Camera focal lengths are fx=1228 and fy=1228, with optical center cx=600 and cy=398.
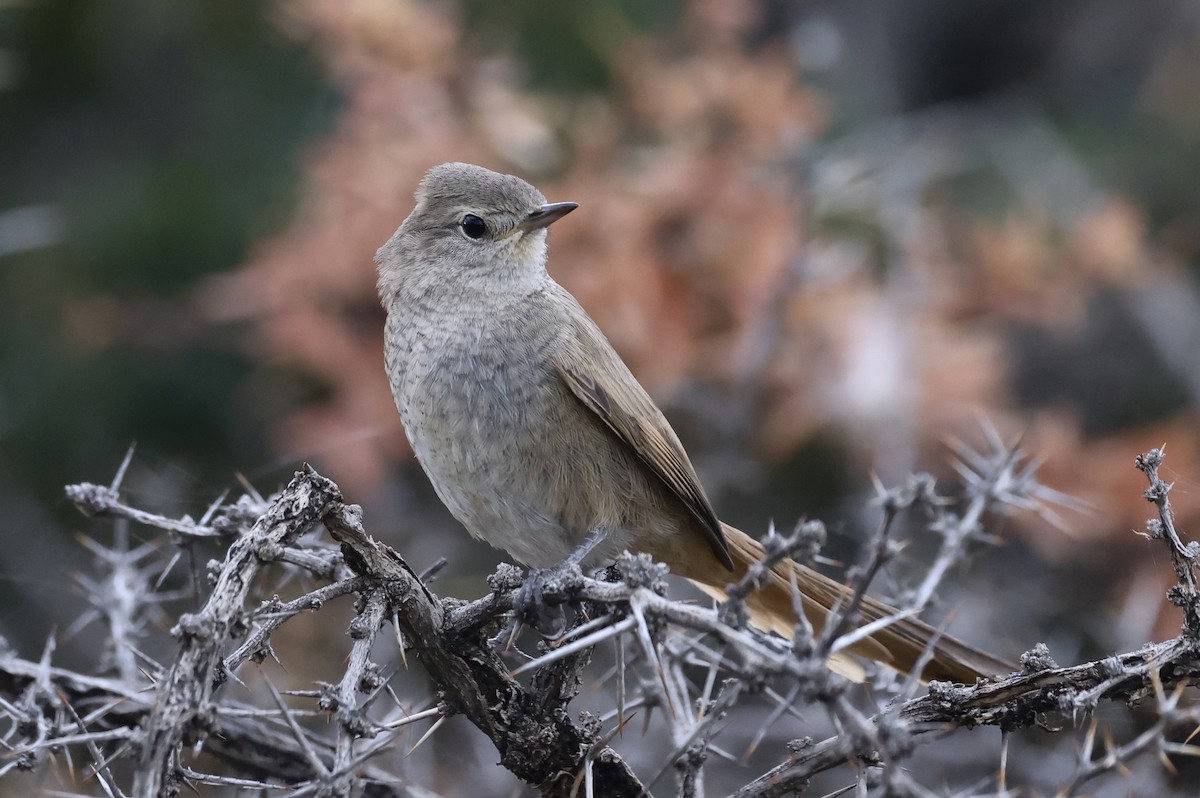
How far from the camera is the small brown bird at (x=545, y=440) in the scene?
3818 mm

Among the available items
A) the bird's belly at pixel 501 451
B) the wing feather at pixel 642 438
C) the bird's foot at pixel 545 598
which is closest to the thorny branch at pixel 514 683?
the bird's foot at pixel 545 598

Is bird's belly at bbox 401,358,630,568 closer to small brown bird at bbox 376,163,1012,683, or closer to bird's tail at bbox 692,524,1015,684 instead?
small brown bird at bbox 376,163,1012,683

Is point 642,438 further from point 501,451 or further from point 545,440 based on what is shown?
point 501,451

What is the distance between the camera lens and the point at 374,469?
582 cm

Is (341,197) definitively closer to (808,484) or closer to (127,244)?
(127,244)

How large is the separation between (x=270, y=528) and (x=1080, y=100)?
8815 millimetres

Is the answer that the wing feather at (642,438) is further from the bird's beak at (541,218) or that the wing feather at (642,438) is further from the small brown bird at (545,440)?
the bird's beak at (541,218)

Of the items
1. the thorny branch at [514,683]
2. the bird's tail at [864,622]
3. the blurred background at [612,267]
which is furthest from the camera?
the blurred background at [612,267]

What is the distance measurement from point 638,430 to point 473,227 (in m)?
1.09

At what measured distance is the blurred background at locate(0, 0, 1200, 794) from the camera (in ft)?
19.0

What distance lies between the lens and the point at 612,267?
5891 millimetres

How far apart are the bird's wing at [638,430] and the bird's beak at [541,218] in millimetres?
584

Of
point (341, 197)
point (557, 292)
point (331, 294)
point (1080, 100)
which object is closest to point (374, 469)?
point (331, 294)

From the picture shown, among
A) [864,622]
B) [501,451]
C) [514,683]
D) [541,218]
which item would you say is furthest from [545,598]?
[541,218]
